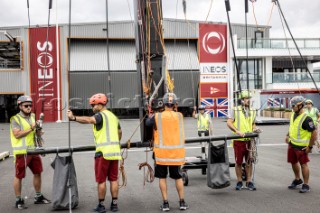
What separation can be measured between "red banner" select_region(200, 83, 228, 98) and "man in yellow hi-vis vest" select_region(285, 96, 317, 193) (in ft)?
104

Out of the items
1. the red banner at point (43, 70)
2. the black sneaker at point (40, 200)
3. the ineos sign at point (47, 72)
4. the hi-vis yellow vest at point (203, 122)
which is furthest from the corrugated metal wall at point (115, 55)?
the black sneaker at point (40, 200)

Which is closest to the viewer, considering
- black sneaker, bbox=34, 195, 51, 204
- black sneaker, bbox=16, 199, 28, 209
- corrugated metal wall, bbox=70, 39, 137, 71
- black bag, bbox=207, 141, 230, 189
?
black sneaker, bbox=16, 199, 28, 209

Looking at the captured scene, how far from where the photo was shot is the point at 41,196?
24.8 feet

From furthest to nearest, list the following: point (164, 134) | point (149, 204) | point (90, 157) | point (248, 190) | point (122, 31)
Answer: point (122, 31)
point (90, 157)
point (248, 190)
point (149, 204)
point (164, 134)

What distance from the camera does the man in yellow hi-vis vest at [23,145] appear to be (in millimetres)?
7305

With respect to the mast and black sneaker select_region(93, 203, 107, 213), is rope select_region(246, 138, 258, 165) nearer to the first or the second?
the mast

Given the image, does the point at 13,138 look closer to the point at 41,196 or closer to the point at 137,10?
the point at 41,196

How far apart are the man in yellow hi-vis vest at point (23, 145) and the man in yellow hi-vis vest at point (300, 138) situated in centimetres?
505

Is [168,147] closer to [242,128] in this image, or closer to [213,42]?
[242,128]

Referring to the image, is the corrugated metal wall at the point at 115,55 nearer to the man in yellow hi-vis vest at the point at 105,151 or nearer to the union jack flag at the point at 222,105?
the union jack flag at the point at 222,105

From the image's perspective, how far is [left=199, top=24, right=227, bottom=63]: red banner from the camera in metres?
40.8

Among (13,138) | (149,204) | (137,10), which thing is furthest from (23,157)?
(137,10)

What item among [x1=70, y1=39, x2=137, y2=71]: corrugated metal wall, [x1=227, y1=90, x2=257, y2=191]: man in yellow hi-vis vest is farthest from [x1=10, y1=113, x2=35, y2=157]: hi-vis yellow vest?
[x1=70, y1=39, x2=137, y2=71]: corrugated metal wall

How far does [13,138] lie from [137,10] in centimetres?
336
